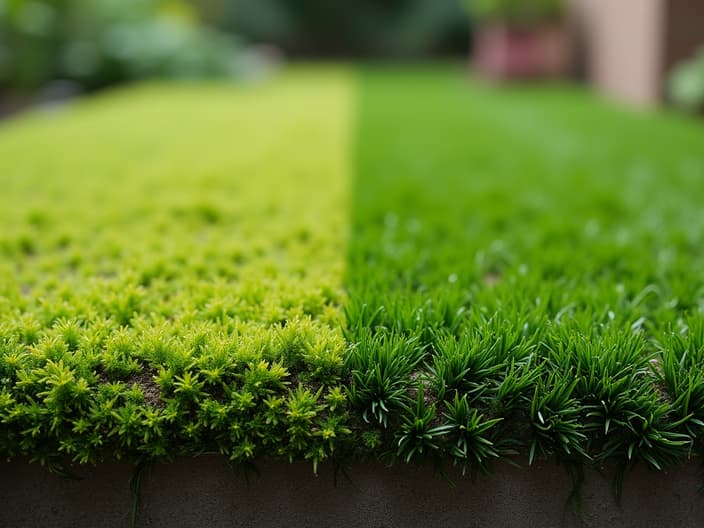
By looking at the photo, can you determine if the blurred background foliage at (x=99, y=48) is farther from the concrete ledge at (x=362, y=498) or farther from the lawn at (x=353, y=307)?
the concrete ledge at (x=362, y=498)

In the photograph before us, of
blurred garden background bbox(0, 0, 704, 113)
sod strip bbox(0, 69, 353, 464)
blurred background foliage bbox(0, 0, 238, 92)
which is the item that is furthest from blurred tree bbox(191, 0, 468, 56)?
sod strip bbox(0, 69, 353, 464)

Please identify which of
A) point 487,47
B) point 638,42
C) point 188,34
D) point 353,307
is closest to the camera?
point 353,307

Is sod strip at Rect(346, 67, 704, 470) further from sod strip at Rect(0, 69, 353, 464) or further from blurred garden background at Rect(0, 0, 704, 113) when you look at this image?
blurred garden background at Rect(0, 0, 704, 113)

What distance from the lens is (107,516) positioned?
4.25 feet

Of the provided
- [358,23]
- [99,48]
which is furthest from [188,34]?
[358,23]

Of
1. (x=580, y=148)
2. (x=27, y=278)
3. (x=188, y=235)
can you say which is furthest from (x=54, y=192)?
(x=580, y=148)

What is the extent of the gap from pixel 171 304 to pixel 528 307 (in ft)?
2.94

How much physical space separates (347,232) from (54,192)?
142cm

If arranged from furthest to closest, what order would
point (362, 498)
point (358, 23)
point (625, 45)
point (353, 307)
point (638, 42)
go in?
point (358, 23)
point (625, 45)
point (638, 42)
point (353, 307)
point (362, 498)

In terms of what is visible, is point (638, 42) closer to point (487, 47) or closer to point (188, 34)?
point (487, 47)

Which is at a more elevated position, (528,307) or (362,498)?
(528,307)

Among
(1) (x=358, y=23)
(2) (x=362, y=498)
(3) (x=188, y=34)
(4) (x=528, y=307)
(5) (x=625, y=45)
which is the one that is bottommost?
(2) (x=362, y=498)

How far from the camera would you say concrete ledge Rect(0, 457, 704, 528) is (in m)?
1.29

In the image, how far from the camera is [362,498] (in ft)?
4.24
